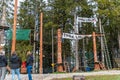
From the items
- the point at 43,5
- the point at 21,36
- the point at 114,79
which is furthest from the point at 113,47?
the point at 114,79

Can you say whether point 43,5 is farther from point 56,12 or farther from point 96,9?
point 96,9

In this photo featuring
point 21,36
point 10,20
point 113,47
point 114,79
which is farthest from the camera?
point 113,47

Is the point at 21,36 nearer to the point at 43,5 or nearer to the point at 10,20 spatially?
the point at 10,20

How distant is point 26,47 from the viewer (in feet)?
118

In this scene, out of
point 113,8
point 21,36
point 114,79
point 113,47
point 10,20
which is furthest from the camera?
point 113,47

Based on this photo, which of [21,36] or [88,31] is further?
[88,31]

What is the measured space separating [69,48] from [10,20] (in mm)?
8394

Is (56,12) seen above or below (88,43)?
above

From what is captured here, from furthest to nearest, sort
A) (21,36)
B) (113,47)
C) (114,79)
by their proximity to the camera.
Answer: (113,47)
(21,36)
(114,79)

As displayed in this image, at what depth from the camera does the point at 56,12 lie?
39344 millimetres

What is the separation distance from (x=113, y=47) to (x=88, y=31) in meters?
5.63

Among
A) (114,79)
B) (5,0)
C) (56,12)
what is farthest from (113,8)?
(114,79)

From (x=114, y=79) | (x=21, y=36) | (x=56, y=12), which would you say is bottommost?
(x=114, y=79)

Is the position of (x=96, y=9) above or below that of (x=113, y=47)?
above
